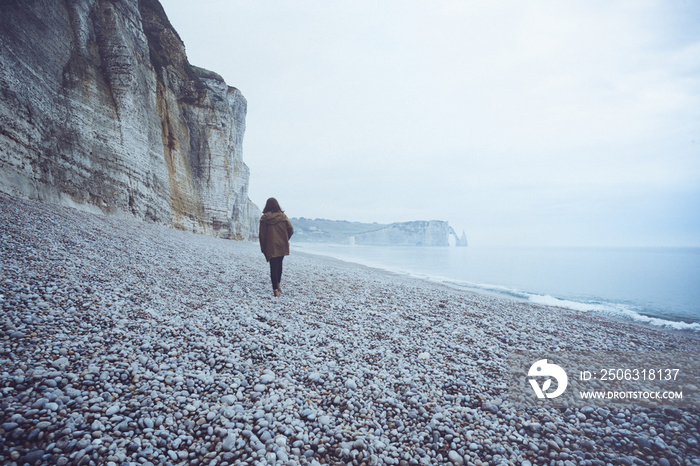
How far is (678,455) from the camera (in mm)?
3357

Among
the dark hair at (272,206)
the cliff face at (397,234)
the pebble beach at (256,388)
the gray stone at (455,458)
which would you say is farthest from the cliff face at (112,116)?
the cliff face at (397,234)

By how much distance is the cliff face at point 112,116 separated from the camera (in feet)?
41.3

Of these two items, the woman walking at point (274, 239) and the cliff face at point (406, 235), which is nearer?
the woman walking at point (274, 239)

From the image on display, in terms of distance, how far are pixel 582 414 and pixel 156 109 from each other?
29054 millimetres

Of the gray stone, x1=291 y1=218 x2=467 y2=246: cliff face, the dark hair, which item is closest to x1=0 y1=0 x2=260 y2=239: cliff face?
the dark hair

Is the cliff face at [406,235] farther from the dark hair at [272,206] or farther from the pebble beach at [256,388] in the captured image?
the pebble beach at [256,388]

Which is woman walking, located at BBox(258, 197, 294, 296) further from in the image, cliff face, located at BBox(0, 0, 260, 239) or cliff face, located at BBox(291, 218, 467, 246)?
cliff face, located at BBox(291, 218, 467, 246)

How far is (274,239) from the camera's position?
881 centimetres

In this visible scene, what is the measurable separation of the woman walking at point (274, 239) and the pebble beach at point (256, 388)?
1295mm

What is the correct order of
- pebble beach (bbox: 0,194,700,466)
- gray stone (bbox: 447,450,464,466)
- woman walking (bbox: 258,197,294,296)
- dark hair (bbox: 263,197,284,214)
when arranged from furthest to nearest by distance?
1. dark hair (bbox: 263,197,284,214)
2. woman walking (bbox: 258,197,294,296)
3. gray stone (bbox: 447,450,464,466)
4. pebble beach (bbox: 0,194,700,466)

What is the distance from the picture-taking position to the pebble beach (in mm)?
2924

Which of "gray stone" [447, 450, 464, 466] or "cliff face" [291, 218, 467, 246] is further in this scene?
"cliff face" [291, 218, 467, 246]

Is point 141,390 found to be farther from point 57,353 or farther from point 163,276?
point 163,276

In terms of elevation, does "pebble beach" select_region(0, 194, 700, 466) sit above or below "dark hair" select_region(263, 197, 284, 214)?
below
